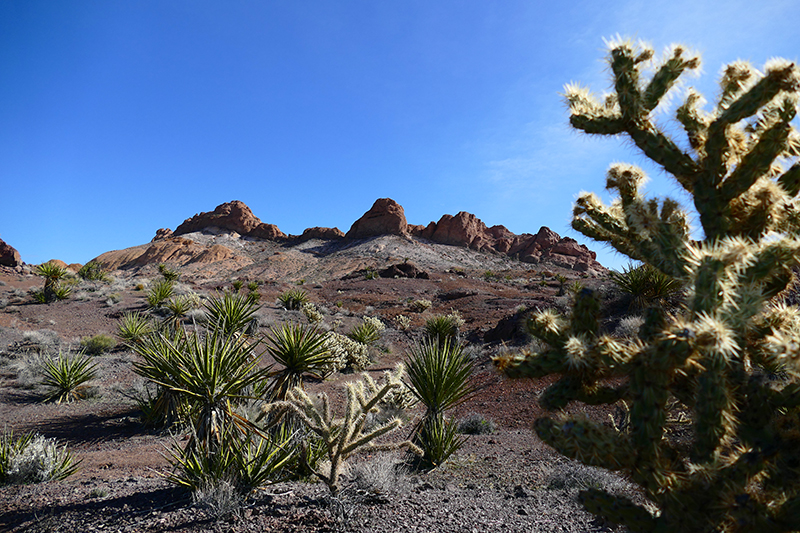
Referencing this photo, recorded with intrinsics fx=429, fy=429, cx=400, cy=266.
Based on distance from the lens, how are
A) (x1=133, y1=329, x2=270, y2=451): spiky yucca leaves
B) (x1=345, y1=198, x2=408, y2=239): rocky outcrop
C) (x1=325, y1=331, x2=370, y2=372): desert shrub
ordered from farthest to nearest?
(x1=345, y1=198, x2=408, y2=239): rocky outcrop → (x1=325, y1=331, x2=370, y2=372): desert shrub → (x1=133, y1=329, x2=270, y2=451): spiky yucca leaves

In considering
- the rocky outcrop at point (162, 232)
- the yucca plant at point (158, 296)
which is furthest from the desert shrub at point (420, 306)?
the rocky outcrop at point (162, 232)

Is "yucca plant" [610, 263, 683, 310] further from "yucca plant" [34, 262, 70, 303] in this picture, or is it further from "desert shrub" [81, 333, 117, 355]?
"yucca plant" [34, 262, 70, 303]

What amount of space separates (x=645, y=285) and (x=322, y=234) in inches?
2583

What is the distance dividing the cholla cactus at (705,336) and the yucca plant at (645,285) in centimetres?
873

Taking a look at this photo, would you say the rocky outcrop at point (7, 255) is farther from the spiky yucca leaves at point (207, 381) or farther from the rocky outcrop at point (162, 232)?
the rocky outcrop at point (162, 232)

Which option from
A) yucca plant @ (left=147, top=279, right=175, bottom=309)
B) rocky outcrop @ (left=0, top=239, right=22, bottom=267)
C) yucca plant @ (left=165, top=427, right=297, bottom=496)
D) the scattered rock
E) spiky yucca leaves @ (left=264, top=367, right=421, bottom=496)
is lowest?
yucca plant @ (left=165, top=427, right=297, bottom=496)

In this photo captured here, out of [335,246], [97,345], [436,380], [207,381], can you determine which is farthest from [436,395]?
[335,246]

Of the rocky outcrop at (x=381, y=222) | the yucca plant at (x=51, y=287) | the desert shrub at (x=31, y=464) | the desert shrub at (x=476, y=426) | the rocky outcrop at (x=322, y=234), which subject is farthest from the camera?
the rocky outcrop at (x=322, y=234)

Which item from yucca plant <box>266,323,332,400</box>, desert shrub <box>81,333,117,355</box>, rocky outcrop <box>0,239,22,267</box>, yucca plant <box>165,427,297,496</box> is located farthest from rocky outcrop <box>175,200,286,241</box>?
yucca plant <box>165,427,297,496</box>

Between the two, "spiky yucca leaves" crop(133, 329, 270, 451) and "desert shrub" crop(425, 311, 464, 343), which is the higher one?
"desert shrub" crop(425, 311, 464, 343)

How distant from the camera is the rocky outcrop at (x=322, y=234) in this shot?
2876 inches

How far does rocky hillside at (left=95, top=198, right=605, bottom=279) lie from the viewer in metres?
57.0

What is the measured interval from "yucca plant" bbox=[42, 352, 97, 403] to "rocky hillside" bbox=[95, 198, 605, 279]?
126 feet

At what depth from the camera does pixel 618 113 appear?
3.74 metres
